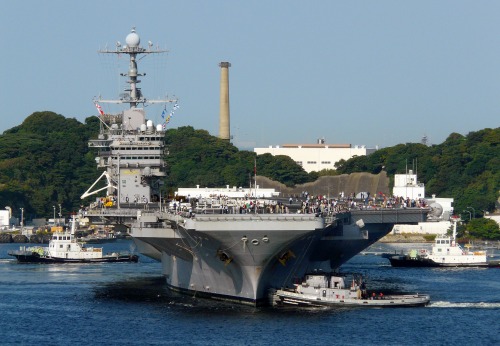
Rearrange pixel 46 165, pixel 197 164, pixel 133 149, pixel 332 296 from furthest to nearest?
pixel 197 164 < pixel 46 165 < pixel 133 149 < pixel 332 296

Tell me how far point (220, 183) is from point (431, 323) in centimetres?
10937

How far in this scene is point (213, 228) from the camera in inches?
2559

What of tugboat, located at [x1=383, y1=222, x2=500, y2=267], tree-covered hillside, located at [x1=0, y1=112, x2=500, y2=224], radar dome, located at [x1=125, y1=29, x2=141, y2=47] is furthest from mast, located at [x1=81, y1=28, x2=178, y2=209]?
tree-covered hillside, located at [x1=0, y1=112, x2=500, y2=224]

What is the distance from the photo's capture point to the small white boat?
222ft

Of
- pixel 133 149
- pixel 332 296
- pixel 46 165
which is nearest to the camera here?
pixel 332 296

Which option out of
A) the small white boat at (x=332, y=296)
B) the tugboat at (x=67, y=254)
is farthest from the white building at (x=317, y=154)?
the small white boat at (x=332, y=296)

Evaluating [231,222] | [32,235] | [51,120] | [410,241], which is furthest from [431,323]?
[51,120]

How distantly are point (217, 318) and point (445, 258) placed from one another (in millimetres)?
37754

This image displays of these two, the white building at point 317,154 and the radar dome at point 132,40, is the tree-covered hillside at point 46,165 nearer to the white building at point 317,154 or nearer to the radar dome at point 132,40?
the white building at point 317,154

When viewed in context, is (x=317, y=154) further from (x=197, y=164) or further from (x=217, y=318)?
(x=217, y=318)

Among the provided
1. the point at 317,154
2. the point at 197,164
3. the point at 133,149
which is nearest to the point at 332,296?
the point at 133,149

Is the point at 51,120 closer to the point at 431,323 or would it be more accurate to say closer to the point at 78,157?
the point at 78,157

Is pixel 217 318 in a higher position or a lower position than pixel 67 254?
lower

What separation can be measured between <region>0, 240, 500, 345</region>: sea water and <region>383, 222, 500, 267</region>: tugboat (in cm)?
1255
